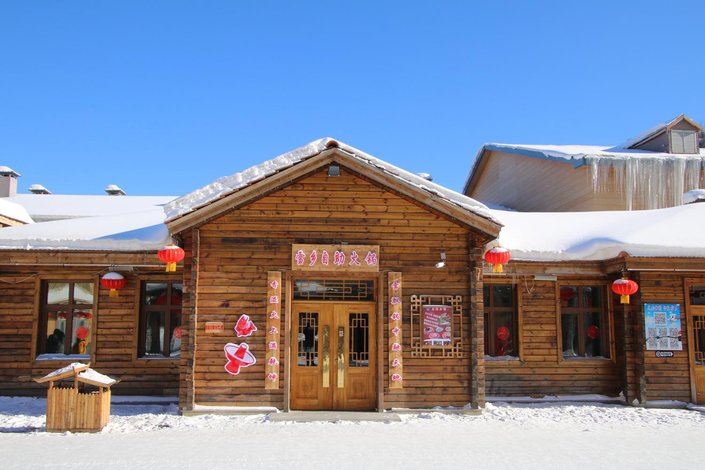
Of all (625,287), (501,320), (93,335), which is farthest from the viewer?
(501,320)

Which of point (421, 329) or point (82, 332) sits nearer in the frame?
point (421, 329)

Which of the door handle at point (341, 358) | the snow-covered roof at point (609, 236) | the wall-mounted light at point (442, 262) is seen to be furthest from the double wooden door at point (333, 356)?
the snow-covered roof at point (609, 236)

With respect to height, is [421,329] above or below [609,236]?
below

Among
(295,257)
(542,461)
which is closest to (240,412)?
(295,257)

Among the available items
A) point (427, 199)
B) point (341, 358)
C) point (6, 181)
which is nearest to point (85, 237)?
point (341, 358)

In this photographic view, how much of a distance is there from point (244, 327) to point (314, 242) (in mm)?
2037

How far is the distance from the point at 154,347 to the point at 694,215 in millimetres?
12856

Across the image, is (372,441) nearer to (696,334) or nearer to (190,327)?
(190,327)

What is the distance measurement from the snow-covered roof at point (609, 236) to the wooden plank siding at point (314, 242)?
2.24 metres

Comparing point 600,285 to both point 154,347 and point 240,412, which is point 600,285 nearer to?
point 240,412

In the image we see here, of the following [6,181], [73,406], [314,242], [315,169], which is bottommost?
[73,406]

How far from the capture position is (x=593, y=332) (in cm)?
1367

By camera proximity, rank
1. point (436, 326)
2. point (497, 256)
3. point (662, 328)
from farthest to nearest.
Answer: point (662, 328), point (436, 326), point (497, 256)

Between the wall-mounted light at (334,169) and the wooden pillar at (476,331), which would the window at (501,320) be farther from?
the wall-mounted light at (334,169)
